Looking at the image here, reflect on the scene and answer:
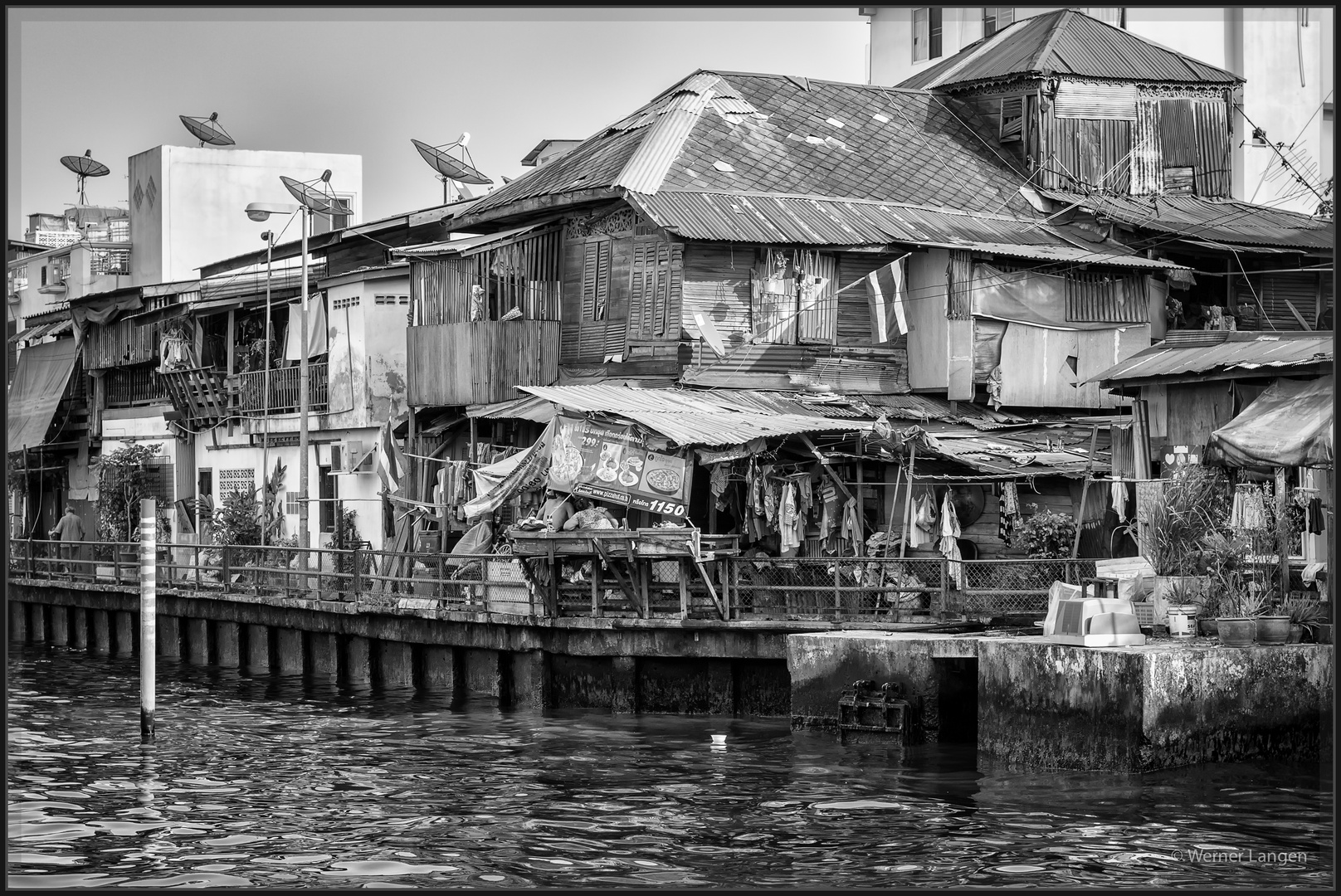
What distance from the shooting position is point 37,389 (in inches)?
2055

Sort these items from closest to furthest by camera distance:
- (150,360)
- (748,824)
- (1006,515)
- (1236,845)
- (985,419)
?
(1236,845) < (748,824) < (1006,515) < (985,419) < (150,360)

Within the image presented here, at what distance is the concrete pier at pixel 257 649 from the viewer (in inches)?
1292

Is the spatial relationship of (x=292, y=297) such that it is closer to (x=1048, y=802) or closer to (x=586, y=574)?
(x=586, y=574)

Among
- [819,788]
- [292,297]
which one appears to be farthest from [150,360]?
[819,788]

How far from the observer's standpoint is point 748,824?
17.0 m

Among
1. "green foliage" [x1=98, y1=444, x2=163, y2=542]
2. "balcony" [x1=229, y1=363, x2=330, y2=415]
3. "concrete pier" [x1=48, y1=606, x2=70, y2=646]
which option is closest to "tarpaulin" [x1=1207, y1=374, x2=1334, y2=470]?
"balcony" [x1=229, y1=363, x2=330, y2=415]

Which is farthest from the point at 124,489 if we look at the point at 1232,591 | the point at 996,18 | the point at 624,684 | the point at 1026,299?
the point at 1232,591

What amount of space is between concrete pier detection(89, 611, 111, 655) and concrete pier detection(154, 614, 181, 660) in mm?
2126

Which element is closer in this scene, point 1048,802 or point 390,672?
point 1048,802

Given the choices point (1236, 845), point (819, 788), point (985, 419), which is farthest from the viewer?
point (985, 419)

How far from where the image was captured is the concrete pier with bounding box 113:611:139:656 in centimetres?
3734

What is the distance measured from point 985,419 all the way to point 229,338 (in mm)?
19480

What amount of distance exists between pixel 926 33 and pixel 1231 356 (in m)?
28.6

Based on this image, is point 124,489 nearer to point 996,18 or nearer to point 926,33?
point 926,33
